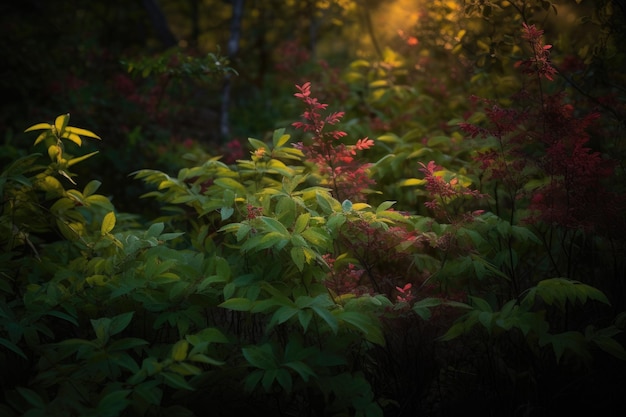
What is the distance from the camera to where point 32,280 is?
3039 mm

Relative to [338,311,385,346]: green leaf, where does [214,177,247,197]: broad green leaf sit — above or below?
above

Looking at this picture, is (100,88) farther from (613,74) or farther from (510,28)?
(613,74)

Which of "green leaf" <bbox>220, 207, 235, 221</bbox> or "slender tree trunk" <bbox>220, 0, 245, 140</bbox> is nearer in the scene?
"green leaf" <bbox>220, 207, 235, 221</bbox>

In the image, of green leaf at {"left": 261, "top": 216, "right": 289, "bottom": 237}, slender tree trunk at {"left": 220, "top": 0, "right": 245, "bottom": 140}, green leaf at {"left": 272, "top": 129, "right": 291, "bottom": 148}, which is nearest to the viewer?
green leaf at {"left": 261, "top": 216, "right": 289, "bottom": 237}

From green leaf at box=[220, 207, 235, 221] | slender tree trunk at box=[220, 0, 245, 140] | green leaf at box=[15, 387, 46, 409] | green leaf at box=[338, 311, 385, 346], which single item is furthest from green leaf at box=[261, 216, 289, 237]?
slender tree trunk at box=[220, 0, 245, 140]

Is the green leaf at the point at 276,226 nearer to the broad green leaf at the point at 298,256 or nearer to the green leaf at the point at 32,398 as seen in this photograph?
the broad green leaf at the point at 298,256

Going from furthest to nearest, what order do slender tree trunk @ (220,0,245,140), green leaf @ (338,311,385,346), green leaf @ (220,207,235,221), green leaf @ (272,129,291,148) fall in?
slender tree trunk @ (220,0,245,140) < green leaf @ (272,129,291,148) < green leaf @ (220,207,235,221) < green leaf @ (338,311,385,346)

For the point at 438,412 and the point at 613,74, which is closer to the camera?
the point at 438,412

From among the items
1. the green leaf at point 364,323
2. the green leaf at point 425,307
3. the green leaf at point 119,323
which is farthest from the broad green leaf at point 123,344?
the green leaf at point 425,307

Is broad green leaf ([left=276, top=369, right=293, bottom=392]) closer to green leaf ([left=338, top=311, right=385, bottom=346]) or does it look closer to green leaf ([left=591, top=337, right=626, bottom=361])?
green leaf ([left=338, top=311, right=385, bottom=346])

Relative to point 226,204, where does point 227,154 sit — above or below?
above

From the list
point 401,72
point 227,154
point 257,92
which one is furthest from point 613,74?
point 257,92

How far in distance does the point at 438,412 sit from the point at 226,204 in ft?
4.81

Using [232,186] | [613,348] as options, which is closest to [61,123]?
[232,186]
